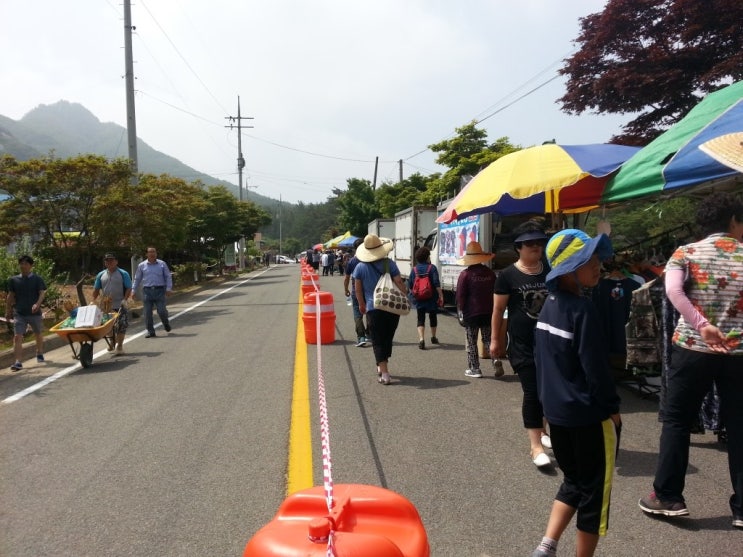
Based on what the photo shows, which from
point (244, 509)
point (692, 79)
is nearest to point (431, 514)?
point (244, 509)

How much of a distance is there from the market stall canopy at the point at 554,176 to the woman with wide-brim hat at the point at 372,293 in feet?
4.57

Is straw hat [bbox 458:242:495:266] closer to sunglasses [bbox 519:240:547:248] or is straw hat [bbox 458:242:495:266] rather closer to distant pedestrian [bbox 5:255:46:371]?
sunglasses [bbox 519:240:547:248]

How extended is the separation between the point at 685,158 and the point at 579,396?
296 centimetres

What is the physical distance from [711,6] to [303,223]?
143 m

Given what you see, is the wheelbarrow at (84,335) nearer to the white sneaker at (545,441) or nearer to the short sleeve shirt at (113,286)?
the short sleeve shirt at (113,286)

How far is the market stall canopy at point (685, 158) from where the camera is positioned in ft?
14.4

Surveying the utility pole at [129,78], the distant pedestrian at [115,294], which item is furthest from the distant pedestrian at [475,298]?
the utility pole at [129,78]

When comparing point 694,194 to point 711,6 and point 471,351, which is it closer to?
point 471,351

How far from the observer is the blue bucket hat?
2.67m

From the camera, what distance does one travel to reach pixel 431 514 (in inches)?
131

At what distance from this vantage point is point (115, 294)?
9562 millimetres

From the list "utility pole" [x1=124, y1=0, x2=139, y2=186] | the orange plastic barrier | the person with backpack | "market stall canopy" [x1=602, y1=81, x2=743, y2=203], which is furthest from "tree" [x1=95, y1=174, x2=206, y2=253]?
the orange plastic barrier

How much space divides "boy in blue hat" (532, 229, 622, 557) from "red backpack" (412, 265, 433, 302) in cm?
626

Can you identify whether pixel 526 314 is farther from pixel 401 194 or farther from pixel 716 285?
pixel 401 194
